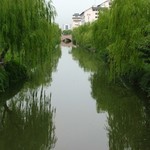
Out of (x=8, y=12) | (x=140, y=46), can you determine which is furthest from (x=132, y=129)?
(x=8, y=12)

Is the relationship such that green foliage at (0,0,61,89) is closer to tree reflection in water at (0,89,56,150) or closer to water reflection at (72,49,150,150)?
tree reflection in water at (0,89,56,150)

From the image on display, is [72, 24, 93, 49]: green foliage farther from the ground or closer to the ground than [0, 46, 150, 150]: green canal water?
farther from the ground

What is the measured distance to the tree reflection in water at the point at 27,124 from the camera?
10383 millimetres

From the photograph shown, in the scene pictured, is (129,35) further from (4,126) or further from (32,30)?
(4,126)

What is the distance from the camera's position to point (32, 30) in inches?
705

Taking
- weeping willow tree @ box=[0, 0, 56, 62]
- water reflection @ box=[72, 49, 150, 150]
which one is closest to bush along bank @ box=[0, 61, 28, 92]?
weeping willow tree @ box=[0, 0, 56, 62]

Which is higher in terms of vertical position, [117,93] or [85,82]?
[85,82]

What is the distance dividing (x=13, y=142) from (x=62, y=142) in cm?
134

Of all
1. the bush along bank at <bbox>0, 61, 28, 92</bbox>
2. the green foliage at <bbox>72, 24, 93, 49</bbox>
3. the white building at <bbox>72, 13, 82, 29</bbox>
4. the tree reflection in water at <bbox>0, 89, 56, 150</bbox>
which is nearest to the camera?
the tree reflection in water at <bbox>0, 89, 56, 150</bbox>

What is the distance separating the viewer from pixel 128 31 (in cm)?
1797

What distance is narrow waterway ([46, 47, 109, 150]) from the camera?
10391mm

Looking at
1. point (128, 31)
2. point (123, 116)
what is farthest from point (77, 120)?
point (128, 31)

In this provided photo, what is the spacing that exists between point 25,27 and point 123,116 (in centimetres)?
654

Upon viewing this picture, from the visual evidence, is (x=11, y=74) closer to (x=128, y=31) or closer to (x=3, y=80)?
(x=3, y=80)
